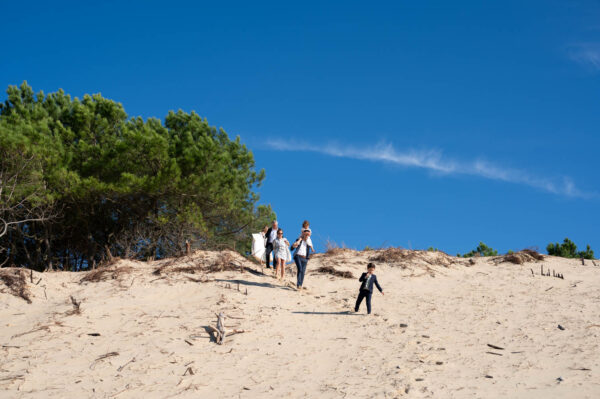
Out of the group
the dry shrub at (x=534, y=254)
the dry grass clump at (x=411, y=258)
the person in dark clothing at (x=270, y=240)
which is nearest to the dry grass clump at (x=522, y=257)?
the dry shrub at (x=534, y=254)

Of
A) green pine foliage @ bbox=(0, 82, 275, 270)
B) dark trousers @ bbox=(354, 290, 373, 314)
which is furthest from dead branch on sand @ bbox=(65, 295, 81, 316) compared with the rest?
dark trousers @ bbox=(354, 290, 373, 314)

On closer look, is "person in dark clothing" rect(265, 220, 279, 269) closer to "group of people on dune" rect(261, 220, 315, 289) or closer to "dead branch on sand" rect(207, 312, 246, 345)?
"group of people on dune" rect(261, 220, 315, 289)

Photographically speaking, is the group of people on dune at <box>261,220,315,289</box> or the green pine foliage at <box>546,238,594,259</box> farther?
the green pine foliage at <box>546,238,594,259</box>

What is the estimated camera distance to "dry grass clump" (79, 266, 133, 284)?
16578mm

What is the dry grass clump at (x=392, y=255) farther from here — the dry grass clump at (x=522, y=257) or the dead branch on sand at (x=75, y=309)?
the dead branch on sand at (x=75, y=309)

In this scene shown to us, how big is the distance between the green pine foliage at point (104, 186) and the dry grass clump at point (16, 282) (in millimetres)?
3654

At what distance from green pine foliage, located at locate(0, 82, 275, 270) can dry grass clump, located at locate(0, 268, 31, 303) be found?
3.65 m

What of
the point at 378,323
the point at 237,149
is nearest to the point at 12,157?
the point at 237,149

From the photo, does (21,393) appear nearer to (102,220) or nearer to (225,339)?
(225,339)

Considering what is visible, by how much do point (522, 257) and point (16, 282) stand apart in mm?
17783

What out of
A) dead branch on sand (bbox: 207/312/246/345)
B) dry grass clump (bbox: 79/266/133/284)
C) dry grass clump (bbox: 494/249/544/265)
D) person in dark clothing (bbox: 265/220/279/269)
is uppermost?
dry grass clump (bbox: 494/249/544/265)

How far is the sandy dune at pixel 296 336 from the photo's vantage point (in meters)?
9.69

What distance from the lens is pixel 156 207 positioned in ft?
74.9

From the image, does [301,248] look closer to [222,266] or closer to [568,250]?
[222,266]
